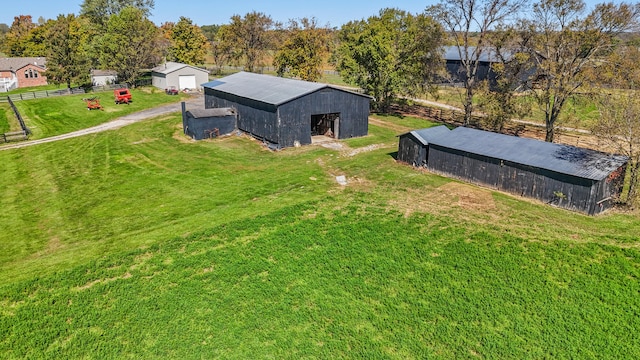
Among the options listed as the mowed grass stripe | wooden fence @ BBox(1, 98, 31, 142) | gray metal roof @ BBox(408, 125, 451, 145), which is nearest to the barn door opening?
gray metal roof @ BBox(408, 125, 451, 145)

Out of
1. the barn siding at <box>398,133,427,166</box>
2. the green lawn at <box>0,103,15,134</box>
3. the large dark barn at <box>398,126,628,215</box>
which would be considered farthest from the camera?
the green lawn at <box>0,103,15,134</box>

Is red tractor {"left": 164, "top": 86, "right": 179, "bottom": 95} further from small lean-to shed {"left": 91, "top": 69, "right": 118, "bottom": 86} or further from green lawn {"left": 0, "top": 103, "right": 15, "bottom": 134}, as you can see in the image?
green lawn {"left": 0, "top": 103, "right": 15, "bottom": 134}

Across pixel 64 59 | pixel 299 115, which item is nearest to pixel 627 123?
pixel 299 115

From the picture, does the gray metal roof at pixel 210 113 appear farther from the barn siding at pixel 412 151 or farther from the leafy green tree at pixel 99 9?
the leafy green tree at pixel 99 9

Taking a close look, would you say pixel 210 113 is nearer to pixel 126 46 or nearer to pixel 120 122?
pixel 120 122

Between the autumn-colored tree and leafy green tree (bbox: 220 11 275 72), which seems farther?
leafy green tree (bbox: 220 11 275 72)

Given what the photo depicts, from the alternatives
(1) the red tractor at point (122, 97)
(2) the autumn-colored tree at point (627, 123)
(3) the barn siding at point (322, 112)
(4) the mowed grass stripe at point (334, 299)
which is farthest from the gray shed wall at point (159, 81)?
(2) the autumn-colored tree at point (627, 123)
